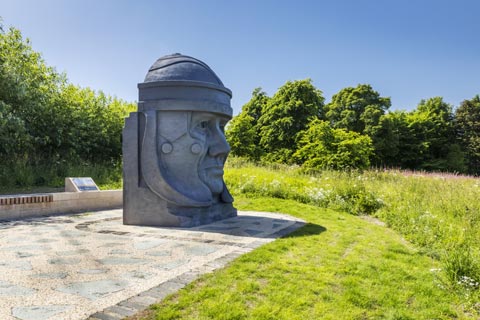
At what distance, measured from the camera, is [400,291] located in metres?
3.49

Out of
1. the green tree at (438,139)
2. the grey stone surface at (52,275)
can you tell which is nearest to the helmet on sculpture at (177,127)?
the grey stone surface at (52,275)

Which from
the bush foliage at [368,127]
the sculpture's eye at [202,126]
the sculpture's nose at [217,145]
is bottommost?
the sculpture's nose at [217,145]

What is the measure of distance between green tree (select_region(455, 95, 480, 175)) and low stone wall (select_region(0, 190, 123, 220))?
112 feet

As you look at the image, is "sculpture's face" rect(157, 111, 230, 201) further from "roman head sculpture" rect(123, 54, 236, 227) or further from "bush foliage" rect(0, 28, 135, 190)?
"bush foliage" rect(0, 28, 135, 190)

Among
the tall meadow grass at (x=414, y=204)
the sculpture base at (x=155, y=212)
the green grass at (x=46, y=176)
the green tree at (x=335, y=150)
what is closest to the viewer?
the tall meadow grass at (x=414, y=204)

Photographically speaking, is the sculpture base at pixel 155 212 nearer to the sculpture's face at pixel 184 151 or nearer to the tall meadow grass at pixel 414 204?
the sculpture's face at pixel 184 151

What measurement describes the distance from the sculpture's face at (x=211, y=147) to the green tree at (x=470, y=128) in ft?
109

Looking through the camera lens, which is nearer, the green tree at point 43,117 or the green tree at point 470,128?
the green tree at point 43,117

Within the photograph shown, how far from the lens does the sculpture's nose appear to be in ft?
23.3

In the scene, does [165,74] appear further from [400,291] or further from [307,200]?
[307,200]

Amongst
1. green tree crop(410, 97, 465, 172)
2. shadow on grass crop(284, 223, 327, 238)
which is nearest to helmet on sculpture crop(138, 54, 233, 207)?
shadow on grass crop(284, 223, 327, 238)

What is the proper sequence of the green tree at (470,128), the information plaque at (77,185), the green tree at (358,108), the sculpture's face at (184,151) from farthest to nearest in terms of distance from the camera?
1. the green tree at (470,128)
2. the green tree at (358,108)
3. the information plaque at (77,185)
4. the sculpture's face at (184,151)

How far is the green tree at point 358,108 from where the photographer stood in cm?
2914

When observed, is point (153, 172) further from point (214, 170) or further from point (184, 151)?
point (214, 170)
